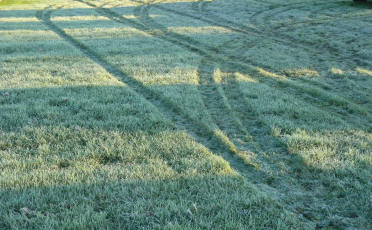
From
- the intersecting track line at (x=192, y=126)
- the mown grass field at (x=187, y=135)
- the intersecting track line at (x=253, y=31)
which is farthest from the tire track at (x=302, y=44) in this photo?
the intersecting track line at (x=192, y=126)

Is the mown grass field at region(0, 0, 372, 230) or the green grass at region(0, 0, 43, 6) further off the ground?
the green grass at region(0, 0, 43, 6)

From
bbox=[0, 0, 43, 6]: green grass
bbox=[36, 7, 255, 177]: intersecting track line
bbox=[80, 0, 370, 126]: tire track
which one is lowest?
bbox=[36, 7, 255, 177]: intersecting track line

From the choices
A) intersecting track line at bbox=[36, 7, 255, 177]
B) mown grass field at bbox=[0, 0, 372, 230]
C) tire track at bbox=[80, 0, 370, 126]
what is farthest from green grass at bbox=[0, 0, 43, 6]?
intersecting track line at bbox=[36, 7, 255, 177]

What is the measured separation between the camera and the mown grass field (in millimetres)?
5238

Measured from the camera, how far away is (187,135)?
7875 mm

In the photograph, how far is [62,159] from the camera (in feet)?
21.7

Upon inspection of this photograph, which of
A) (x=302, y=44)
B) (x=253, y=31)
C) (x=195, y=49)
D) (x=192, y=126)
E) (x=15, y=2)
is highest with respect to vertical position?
(x=15, y=2)

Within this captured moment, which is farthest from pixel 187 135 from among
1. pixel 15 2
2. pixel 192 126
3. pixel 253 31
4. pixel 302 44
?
pixel 15 2

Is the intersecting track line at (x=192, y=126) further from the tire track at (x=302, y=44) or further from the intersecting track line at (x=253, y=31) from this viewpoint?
the intersecting track line at (x=253, y=31)

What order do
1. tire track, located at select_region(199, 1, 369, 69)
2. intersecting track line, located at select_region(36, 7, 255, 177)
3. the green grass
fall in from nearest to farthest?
intersecting track line, located at select_region(36, 7, 255, 177) < tire track, located at select_region(199, 1, 369, 69) < the green grass

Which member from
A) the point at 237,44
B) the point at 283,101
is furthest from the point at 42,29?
the point at 283,101

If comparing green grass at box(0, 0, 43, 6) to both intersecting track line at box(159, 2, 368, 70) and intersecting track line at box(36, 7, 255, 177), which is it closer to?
intersecting track line at box(159, 2, 368, 70)

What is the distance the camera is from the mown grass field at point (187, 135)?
17.2 feet

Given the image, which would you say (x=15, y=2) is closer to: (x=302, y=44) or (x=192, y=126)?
(x=302, y=44)
